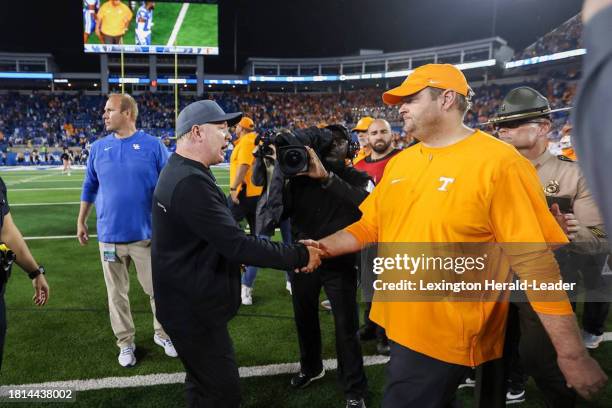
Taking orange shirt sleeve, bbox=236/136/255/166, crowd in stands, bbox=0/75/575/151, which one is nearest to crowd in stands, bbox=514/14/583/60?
crowd in stands, bbox=0/75/575/151

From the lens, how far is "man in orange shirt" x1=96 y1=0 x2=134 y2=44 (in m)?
39.6

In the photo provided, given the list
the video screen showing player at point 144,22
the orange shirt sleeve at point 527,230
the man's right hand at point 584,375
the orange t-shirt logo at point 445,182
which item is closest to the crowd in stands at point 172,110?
the video screen showing player at point 144,22

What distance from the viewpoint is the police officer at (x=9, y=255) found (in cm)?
231

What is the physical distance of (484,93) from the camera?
1740 inches

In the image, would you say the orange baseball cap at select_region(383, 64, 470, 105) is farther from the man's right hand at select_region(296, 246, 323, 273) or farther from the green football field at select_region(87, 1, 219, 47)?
the green football field at select_region(87, 1, 219, 47)

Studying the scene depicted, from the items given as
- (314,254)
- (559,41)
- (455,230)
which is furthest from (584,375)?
(559,41)

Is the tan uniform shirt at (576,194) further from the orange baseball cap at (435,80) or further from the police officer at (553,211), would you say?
the orange baseball cap at (435,80)

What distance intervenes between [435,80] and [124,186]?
9.65 ft

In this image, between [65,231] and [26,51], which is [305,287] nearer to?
[65,231]

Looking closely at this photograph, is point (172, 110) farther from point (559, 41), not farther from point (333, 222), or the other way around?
point (333, 222)

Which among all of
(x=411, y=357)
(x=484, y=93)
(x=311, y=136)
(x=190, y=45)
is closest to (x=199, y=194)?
(x=311, y=136)

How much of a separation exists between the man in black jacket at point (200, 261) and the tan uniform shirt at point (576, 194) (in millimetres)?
1519

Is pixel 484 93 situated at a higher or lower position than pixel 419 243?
higher

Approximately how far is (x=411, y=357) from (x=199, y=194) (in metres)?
1.34
